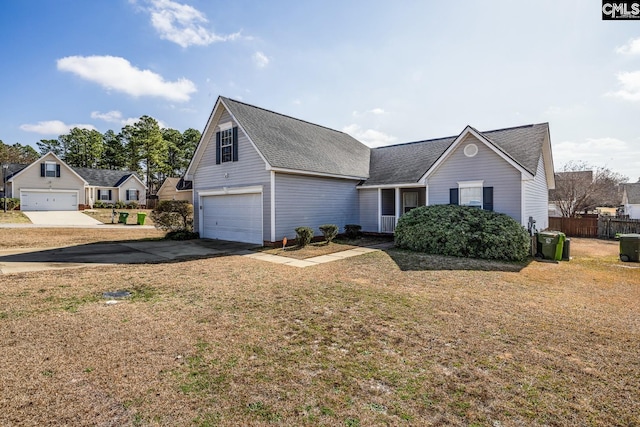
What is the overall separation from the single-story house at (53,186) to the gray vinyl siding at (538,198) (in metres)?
43.5

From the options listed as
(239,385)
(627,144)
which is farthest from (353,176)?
(627,144)

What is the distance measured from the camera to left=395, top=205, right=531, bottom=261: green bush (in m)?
10.6

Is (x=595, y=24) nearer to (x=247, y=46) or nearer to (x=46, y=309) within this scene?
(x=247, y=46)

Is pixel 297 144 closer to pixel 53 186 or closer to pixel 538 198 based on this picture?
pixel 538 198

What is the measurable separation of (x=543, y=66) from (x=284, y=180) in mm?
10753

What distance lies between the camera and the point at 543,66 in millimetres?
11375

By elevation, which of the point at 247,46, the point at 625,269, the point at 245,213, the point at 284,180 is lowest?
the point at 625,269

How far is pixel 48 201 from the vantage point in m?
34.2

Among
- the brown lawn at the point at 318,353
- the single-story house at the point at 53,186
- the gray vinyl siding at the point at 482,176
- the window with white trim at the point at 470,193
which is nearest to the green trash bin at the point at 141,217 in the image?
the single-story house at the point at 53,186

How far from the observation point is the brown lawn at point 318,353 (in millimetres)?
2779

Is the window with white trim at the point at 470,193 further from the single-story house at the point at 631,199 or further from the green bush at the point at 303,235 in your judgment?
the single-story house at the point at 631,199

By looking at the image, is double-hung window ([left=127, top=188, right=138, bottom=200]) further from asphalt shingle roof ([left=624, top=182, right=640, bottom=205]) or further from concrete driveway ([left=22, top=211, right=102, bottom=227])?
asphalt shingle roof ([left=624, top=182, right=640, bottom=205])

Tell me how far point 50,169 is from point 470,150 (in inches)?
1648

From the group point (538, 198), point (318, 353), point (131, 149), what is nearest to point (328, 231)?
point (318, 353)
